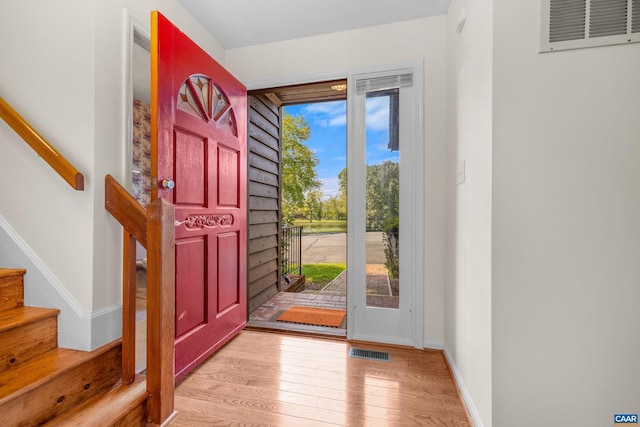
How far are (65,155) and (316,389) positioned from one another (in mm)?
1883

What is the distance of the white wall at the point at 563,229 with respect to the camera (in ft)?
3.59

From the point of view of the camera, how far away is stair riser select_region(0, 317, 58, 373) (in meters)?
1.23

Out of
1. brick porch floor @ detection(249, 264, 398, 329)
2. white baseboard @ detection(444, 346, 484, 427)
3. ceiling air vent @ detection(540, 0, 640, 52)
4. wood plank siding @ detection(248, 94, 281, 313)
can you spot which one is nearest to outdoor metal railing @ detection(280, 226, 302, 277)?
brick porch floor @ detection(249, 264, 398, 329)

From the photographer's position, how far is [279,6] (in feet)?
6.86

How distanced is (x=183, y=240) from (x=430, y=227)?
1741 mm

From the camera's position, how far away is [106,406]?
4.13ft

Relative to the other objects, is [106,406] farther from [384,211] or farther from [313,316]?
[384,211]

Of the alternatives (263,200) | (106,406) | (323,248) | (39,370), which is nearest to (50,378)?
(39,370)

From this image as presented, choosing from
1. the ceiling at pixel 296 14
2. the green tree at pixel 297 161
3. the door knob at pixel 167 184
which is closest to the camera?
the door knob at pixel 167 184

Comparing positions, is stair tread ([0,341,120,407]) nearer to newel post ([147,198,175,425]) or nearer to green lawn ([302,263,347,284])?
newel post ([147,198,175,425])

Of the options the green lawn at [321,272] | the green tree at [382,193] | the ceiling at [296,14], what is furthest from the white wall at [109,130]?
the green lawn at [321,272]

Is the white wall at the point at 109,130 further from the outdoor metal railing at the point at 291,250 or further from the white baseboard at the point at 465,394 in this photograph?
the outdoor metal railing at the point at 291,250

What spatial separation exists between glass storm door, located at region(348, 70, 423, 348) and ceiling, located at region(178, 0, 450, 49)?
1.38 ft

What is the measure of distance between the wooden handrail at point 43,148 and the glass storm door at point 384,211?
1719 millimetres
